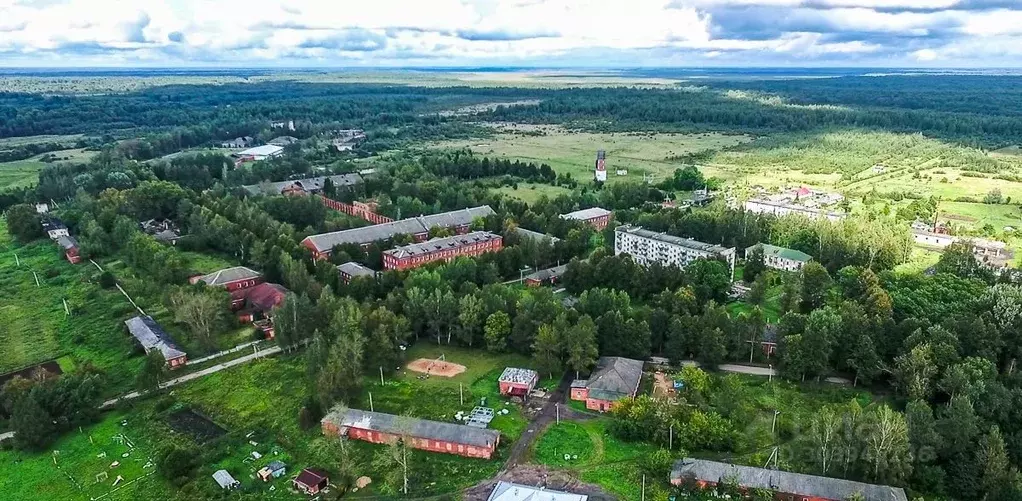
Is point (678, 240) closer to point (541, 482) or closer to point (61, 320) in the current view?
point (541, 482)

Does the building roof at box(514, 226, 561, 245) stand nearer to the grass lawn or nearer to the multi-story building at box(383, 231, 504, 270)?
the multi-story building at box(383, 231, 504, 270)

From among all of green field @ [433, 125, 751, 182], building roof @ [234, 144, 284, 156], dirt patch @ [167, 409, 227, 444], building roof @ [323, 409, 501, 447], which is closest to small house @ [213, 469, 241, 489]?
dirt patch @ [167, 409, 227, 444]

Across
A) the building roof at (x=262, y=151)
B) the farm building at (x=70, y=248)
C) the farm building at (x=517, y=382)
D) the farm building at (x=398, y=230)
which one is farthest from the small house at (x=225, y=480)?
the building roof at (x=262, y=151)

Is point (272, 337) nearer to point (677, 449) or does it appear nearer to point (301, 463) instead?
point (301, 463)

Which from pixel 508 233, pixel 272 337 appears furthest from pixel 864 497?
pixel 508 233

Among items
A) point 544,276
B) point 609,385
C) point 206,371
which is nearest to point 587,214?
point 544,276

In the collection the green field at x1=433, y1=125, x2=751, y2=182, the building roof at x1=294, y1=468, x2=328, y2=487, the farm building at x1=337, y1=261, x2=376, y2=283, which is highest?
the green field at x1=433, y1=125, x2=751, y2=182
